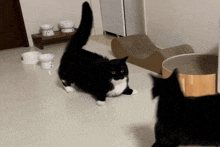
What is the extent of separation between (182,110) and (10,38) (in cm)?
322

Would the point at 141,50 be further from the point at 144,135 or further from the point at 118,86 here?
the point at 144,135

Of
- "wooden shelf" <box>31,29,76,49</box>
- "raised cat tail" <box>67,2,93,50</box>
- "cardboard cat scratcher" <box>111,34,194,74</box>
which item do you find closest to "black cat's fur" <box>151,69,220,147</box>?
"raised cat tail" <box>67,2,93,50</box>

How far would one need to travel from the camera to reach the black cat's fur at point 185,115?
2.16ft

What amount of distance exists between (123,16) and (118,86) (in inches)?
71.7

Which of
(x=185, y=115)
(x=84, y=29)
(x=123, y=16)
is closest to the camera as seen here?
(x=185, y=115)

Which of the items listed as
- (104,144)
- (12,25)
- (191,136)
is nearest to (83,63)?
(104,144)

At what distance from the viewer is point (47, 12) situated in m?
3.45

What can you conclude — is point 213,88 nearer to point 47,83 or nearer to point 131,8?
point 47,83

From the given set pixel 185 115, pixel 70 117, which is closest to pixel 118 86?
pixel 70 117

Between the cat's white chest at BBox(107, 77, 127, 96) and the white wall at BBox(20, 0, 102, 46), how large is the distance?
7.96 feet

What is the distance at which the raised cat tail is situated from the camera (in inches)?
55.4

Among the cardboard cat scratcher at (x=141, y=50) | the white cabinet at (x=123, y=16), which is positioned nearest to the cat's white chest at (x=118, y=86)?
the cardboard cat scratcher at (x=141, y=50)

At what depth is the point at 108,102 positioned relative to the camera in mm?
1460

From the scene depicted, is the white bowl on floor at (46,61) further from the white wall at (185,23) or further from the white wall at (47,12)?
the white wall at (47,12)
